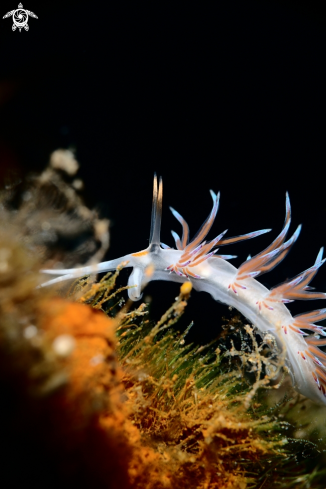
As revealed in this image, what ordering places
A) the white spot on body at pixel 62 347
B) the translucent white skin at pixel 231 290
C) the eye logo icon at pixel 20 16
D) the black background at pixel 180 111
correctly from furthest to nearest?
the black background at pixel 180 111
the eye logo icon at pixel 20 16
the translucent white skin at pixel 231 290
the white spot on body at pixel 62 347

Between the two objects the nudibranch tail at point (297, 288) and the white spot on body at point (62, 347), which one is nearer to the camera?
the white spot on body at point (62, 347)

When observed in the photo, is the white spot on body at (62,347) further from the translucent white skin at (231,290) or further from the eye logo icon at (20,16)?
the eye logo icon at (20,16)

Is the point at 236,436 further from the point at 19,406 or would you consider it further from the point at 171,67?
the point at 171,67

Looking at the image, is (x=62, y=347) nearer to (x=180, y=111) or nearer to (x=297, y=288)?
(x=297, y=288)

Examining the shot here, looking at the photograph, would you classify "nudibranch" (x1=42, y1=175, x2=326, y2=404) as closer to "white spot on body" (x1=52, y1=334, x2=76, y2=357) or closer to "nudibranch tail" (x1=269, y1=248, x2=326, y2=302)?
"nudibranch tail" (x1=269, y1=248, x2=326, y2=302)

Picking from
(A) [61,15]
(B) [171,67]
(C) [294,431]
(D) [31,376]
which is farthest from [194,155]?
(D) [31,376]

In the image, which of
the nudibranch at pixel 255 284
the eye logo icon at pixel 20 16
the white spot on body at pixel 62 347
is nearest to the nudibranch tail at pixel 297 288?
the nudibranch at pixel 255 284

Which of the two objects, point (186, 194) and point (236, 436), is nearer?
point (236, 436)

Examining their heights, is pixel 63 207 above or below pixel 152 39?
below
